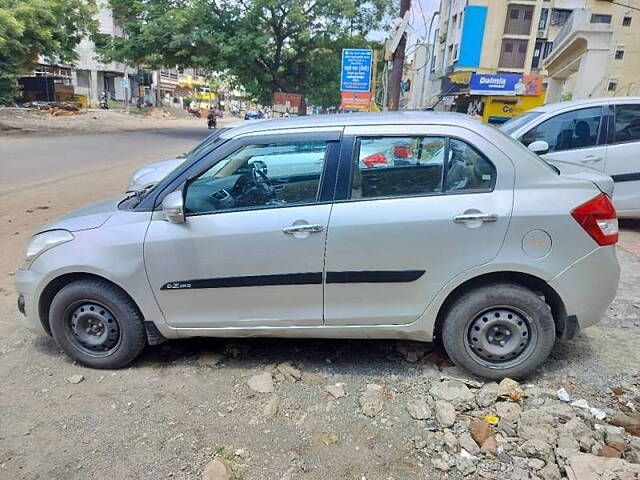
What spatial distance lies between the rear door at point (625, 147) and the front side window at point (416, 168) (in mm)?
4370

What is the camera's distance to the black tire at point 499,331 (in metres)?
2.89

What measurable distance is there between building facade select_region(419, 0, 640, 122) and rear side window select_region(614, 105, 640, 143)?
53.1ft

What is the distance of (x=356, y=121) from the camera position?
119 inches

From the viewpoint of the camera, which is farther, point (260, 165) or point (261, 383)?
point (260, 165)

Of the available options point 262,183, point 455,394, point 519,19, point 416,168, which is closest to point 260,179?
point 262,183

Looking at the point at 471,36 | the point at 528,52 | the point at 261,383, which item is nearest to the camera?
the point at 261,383

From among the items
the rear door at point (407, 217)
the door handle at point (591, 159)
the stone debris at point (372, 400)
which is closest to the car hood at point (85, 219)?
the rear door at point (407, 217)

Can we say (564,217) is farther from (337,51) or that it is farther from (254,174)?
(337,51)

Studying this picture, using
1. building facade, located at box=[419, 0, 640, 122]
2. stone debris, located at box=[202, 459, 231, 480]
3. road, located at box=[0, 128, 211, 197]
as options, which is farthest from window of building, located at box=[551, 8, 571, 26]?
stone debris, located at box=[202, 459, 231, 480]

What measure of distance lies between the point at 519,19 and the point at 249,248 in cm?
4977

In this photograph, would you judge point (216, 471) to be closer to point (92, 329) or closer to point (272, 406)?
point (272, 406)

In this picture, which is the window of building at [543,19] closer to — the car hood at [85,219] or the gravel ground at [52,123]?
the gravel ground at [52,123]

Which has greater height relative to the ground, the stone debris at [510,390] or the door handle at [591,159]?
the door handle at [591,159]

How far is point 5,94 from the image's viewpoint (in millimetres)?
35844
